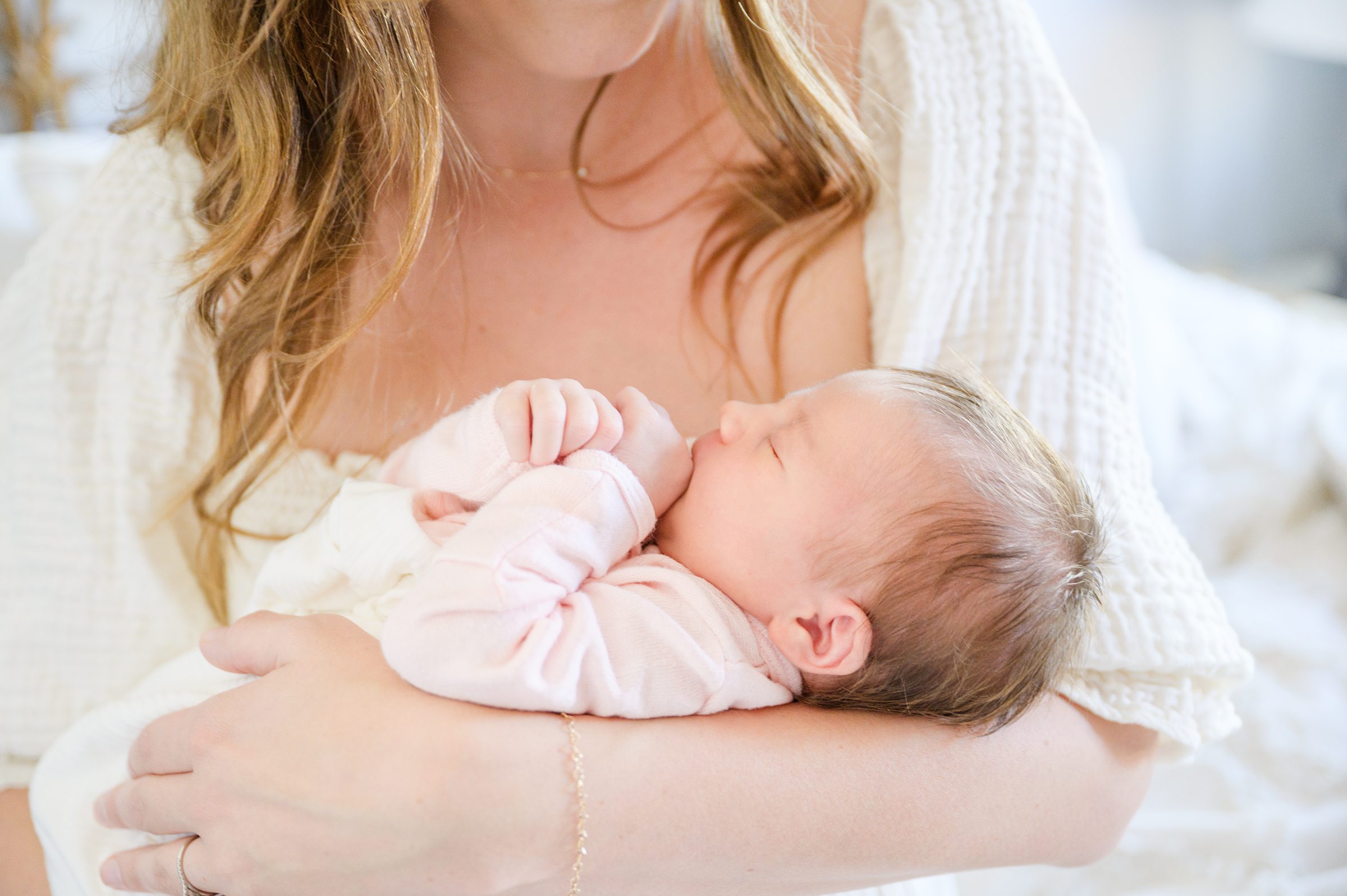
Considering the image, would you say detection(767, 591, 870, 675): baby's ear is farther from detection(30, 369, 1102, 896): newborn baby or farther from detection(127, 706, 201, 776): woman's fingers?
detection(127, 706, 201, 776): woman's fingers

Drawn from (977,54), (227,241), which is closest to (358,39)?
(227,241)

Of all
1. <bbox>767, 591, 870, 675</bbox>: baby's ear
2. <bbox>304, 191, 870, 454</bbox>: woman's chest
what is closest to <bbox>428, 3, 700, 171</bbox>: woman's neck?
<bbox>304, 191, 870, 454</bbox>: woman's chest

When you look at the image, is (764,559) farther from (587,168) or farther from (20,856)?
(20,856)

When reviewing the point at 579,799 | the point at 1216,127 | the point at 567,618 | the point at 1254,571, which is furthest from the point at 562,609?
the point at 1216,127

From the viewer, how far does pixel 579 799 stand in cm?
84

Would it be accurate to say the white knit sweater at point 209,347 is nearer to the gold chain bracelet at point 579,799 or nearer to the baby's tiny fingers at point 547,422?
the baby's tiny fingers at point 547,422

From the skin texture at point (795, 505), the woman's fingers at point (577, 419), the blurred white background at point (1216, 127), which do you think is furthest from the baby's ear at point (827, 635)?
the blurred white background at point (1216, 127)

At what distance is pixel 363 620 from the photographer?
0.99 m

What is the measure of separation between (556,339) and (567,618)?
0.47m

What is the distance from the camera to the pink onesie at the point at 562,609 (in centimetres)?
80

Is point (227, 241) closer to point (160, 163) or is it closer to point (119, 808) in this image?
point (160, 163)

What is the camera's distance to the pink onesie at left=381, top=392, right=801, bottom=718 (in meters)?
0.80

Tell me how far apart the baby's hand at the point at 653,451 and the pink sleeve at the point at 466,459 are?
0.32ft

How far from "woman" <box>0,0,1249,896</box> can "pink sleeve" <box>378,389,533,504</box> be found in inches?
5.5
